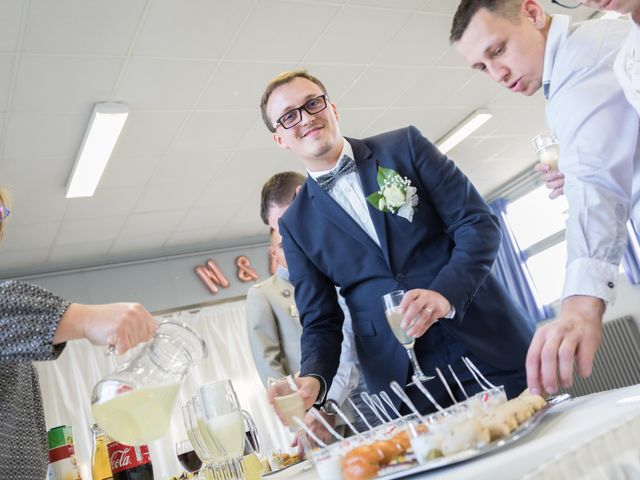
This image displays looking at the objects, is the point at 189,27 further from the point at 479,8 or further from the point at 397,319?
the point at 397,319

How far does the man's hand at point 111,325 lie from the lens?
1.09 metres

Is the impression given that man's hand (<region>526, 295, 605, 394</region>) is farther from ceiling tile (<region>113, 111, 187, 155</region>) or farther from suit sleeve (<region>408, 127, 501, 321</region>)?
ceiling tile (<region>113, 111, 187, 155</region>)

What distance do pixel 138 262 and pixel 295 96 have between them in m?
5.77

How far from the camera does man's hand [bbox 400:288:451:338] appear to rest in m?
1.50

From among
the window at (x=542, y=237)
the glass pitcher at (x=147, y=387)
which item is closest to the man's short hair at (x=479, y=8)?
the glass pitcher at (x=147, y=387)

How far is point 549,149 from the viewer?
231 centimetres

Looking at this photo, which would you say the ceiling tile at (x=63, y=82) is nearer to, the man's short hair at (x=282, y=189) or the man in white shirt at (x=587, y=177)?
the man's short hair at (x=282, y=189)

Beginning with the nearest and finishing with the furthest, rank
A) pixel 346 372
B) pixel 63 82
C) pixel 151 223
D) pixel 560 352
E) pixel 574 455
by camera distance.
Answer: pixel 574 455
pixel 560 352
pixel 346 372
pixel 63 82
pixel 151 223

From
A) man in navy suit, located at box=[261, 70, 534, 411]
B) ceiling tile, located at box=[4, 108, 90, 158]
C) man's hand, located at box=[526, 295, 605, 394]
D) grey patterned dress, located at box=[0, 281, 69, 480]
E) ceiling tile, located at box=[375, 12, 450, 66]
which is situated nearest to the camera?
man's hand, located at box=[526, 295, 605, 394]

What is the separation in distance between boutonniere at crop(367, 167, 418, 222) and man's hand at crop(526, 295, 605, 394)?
0.73 metres

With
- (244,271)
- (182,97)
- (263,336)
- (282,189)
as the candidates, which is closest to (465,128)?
(244,271)

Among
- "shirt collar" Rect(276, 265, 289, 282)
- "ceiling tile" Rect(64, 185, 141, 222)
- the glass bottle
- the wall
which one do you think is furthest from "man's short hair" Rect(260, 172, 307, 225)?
the wall

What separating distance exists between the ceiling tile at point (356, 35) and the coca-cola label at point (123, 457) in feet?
11.1

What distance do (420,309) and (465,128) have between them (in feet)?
18.4
